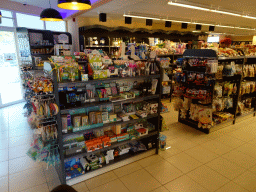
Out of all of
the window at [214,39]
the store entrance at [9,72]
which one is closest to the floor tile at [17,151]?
the store entrance at [9,72]

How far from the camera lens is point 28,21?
24.1 feet

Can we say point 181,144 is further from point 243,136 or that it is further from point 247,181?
point 243,136

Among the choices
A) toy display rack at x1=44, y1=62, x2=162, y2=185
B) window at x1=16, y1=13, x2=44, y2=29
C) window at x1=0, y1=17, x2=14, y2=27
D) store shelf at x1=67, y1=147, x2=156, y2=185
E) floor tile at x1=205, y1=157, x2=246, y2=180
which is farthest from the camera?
window at x1=16, y1=13, x2=44, y2=29

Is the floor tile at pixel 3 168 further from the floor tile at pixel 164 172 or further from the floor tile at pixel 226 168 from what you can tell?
the floor tile at pixel 226 168

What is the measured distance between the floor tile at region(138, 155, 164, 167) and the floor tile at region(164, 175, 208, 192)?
576 millimetres

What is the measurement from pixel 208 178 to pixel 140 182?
3.76ft

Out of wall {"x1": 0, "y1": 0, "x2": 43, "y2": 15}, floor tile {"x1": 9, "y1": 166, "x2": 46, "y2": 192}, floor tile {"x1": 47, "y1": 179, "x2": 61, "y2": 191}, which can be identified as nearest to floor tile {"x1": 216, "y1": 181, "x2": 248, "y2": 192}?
floor tile {"x1": 47, "y1": 179, "x2": 61, "y2": 191}

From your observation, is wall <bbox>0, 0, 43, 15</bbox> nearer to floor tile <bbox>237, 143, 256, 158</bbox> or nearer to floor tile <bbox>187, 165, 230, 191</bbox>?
floor tile <bbox>187, 165, 230, 191</bbox>

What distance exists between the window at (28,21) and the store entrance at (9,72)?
611 millimetres

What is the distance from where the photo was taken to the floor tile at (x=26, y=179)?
268cm

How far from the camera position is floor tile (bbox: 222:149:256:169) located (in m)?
3.22

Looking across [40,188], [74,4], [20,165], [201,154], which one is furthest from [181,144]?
[74,4]

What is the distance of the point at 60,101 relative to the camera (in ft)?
8.09

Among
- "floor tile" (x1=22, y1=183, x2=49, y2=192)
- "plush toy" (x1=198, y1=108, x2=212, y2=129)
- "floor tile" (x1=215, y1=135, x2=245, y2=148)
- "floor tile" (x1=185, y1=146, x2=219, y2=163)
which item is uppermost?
"plush toy" (x1=198, y1=108, x2=212, y2=129)
